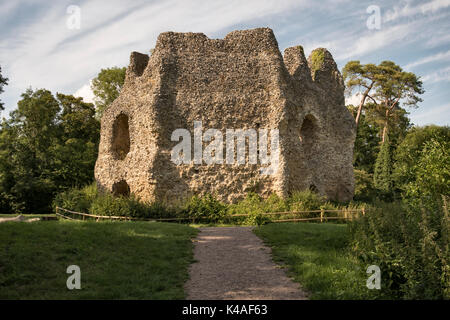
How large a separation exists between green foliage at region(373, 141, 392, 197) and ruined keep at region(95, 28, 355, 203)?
39.9 ft

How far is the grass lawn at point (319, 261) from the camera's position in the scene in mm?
6801

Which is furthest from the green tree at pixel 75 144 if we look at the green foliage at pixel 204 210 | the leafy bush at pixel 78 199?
the green foliage at pixel 204 210

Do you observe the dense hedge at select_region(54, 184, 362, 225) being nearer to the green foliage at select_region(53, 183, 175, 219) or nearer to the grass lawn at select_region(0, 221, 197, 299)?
the green foliage at select_region(53, 183, 175, 219)

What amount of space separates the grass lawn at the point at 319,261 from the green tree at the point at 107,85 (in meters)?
28.5

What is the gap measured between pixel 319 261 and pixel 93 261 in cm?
558

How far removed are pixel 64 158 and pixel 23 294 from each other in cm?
2545

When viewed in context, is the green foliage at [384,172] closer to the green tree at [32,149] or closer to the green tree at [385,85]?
the green tree at [385,85]

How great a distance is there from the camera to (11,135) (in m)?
33.1

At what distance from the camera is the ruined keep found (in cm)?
1903

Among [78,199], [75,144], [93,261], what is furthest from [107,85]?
[93,261]

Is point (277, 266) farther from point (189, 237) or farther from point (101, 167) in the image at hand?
point (101, 167)

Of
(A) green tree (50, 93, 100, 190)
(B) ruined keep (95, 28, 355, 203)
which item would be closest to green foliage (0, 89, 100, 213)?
(A) green tree (50, 93, 100, 190)

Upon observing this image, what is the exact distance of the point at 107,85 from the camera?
122 feet
